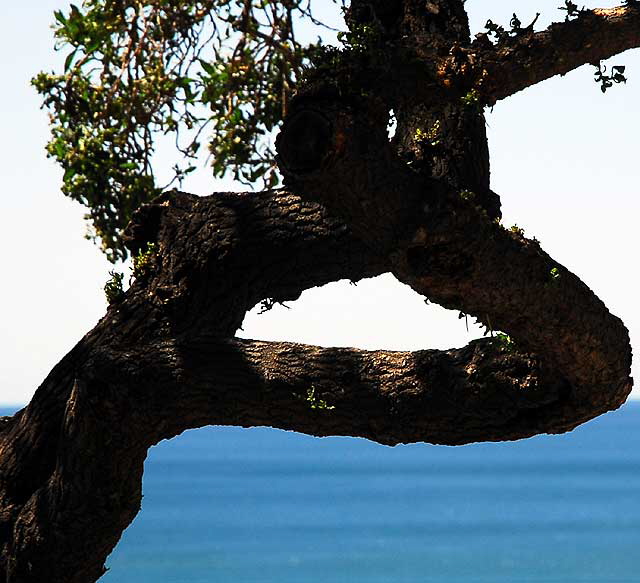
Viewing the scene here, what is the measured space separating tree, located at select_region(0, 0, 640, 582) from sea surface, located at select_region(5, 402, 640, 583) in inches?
1342

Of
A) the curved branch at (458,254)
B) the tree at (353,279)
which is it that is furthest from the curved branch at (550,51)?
the curved branch at (458,254)

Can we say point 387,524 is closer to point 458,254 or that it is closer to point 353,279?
point 353,279

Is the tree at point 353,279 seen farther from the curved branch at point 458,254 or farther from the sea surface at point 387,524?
the sea surface at point 387,524

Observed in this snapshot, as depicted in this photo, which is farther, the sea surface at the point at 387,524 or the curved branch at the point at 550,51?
the sea surface at the point at 387,524

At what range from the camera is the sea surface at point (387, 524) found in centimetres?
4550

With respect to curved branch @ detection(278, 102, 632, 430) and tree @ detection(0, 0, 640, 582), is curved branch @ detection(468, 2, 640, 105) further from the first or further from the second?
curved branch @ detection(278, 102, 632, 430)

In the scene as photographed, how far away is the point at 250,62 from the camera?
366 inches

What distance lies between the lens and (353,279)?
7.46 meters

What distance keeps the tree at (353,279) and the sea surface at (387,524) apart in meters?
34.1

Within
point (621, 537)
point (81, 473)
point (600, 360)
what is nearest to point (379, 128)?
point (600, 360)

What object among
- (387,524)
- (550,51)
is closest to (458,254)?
(550,51)

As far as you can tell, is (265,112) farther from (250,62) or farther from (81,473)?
(81,473)

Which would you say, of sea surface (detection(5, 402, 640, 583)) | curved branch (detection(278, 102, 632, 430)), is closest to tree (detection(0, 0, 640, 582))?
curved branch (detection(278, 102, 632, 430))

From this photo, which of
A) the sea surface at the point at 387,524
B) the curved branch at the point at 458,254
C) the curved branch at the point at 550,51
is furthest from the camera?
the sea surface at the point at 387,524
